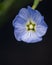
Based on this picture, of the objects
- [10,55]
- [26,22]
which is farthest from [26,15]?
[10,55]

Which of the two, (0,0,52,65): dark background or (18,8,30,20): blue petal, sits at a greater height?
(18,8,30,20): blue petal

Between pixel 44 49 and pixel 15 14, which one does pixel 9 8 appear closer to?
pixel 15 14

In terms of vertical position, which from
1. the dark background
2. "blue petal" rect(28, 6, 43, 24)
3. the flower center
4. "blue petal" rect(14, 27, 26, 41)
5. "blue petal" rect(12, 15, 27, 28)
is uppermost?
"blue petal" rect(28, 6, 43, 24)

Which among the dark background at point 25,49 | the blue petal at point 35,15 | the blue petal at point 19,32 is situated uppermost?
the blue petal at point 35,15

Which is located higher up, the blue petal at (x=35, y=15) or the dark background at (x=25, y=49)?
the blue petal at (x=35, y=15)
